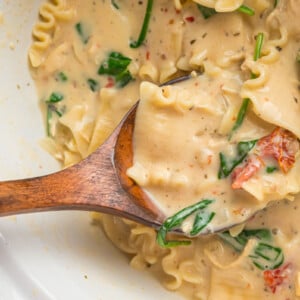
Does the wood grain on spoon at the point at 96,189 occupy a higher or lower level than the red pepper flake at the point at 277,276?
higher

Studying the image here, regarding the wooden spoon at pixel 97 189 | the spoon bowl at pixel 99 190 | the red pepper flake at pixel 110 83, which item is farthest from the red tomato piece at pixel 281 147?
the red pepper flake at pixel 110 83

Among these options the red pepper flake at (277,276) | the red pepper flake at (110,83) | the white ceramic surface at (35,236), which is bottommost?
the red pepper flake at (277,276)

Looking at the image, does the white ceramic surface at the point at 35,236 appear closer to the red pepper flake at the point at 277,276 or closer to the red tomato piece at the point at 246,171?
the red pepper flake at the point at 277,276

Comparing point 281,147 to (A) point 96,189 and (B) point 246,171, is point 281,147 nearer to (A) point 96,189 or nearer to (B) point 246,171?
(B) point 246,171

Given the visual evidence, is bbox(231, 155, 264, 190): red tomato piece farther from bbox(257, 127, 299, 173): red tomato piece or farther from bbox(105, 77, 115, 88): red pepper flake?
bbox(105, 77, 115, 88): red pepper flake

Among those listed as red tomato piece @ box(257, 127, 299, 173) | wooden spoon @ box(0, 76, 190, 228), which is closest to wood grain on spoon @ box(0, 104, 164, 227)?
wooden spoon @ box(0, 76, 190, 228)

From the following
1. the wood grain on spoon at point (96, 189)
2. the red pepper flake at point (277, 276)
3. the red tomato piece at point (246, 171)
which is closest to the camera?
the wood grain on spoon at point (96, 189)

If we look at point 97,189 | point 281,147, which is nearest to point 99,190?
point 97,189
